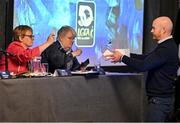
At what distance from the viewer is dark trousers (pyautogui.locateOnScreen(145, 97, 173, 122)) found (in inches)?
134

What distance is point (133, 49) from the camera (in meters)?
5.36

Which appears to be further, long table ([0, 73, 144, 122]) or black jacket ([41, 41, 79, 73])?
black jacket ([41, 41, 79, 73])

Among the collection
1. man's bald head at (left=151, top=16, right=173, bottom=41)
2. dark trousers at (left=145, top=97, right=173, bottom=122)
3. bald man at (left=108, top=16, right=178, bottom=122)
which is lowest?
dark trousers at (left=145, top=97, right=173, bottom=122)

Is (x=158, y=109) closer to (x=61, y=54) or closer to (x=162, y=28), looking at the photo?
(x=162, y=28)

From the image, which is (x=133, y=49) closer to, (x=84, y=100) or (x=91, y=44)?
(x=91, y=44)

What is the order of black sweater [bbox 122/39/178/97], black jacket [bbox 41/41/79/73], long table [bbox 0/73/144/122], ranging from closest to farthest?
long table [bbox 0/73/144/122]
black sweater [bbox 122/39/178/97]
black jacket [bbox 41/41/79/73]

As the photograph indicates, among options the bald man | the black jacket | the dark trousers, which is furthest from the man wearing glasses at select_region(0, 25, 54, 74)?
the dark trousers

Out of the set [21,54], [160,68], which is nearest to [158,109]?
[160,68]

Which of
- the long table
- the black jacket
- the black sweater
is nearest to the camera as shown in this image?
the long table

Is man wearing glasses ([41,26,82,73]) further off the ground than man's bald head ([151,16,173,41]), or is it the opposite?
man's bald head ([151,16,173,41])

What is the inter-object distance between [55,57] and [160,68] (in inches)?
37.7

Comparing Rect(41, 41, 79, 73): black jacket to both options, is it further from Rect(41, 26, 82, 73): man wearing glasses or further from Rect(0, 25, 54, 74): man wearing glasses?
Rect(0, 25, 54, 74): man wearing glasses

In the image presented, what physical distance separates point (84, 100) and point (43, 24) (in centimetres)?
137

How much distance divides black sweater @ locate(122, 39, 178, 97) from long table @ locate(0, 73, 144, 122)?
0.31 metres
